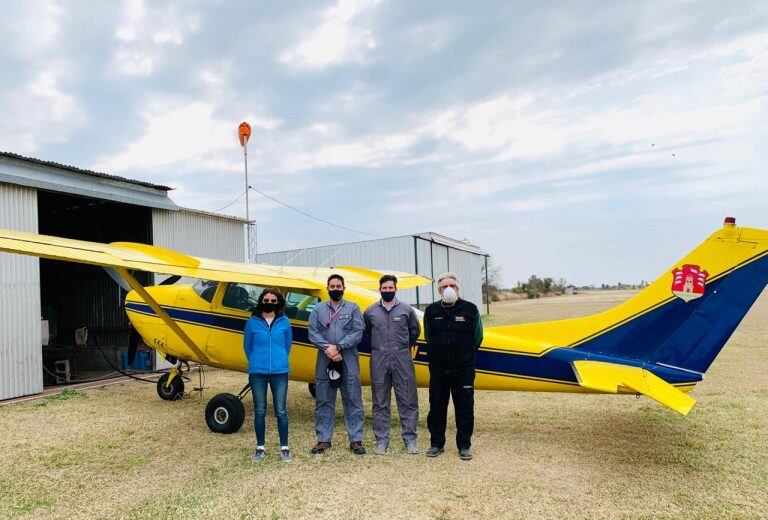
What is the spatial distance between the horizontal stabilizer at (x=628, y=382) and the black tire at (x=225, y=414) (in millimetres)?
3961

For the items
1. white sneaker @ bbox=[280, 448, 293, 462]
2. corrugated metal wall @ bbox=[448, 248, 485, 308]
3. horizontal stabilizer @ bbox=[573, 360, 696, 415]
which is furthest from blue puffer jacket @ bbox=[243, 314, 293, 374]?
corrugated metal wall @ bbox=[448, 248, 485, 308]

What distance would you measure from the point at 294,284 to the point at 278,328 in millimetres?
1344

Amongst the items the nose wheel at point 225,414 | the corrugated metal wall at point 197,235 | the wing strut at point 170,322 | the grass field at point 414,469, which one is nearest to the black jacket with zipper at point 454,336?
the grass field at point 414,469

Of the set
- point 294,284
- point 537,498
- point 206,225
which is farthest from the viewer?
point 206,225

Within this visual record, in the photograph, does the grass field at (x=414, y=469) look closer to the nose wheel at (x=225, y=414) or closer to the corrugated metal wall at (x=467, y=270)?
the nose wheel at (x=225, y=414)

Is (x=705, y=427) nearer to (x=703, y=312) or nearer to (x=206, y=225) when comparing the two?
(x=703, y=312)

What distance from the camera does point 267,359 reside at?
500 cm

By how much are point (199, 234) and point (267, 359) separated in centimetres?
856

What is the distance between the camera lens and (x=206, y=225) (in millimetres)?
12875

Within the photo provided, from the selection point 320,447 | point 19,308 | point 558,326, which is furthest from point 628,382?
point 19,308

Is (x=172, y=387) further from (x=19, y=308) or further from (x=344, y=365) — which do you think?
(x=344, y=365)

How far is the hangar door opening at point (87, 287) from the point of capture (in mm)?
13141

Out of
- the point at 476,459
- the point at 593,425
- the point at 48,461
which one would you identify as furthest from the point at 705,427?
the point at 48,461

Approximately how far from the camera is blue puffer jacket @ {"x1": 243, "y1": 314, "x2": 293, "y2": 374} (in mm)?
5004
